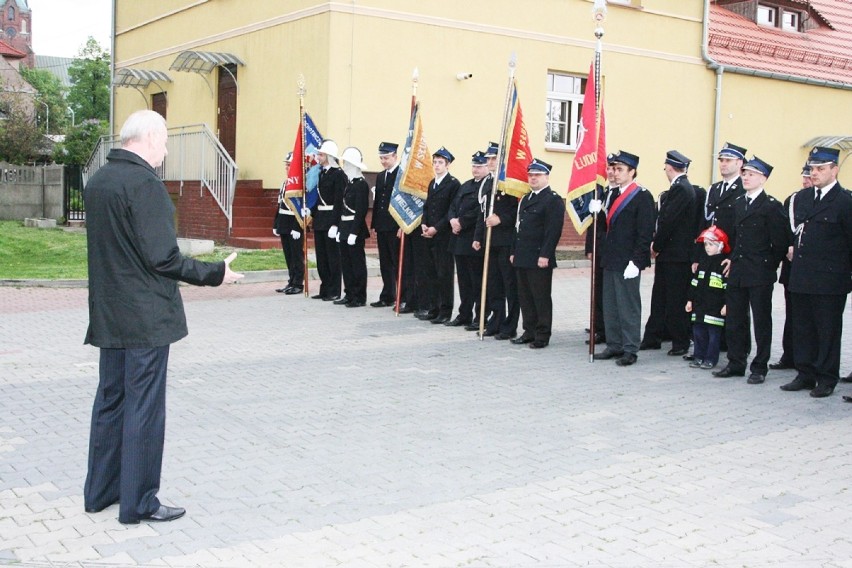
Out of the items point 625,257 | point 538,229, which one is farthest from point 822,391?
point 538,229

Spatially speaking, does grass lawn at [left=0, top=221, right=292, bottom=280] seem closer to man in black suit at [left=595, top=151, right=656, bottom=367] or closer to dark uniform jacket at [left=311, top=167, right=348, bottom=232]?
dark uniform jacket at [left=311, top=167, right=348, bottom=232]

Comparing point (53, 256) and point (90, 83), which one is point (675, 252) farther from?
point (90, 83)

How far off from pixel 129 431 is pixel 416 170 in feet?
26.7

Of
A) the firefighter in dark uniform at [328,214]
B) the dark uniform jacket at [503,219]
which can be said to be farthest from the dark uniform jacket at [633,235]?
the firefighter in dark uniform at [328,214]

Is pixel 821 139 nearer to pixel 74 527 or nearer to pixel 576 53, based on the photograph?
pixel 576 53

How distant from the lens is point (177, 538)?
470 cm

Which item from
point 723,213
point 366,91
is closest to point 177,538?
point 723,213

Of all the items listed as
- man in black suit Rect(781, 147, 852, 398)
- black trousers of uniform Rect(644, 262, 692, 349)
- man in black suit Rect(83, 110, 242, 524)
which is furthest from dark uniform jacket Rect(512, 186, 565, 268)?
man in black suit Rect(83, 110, 242, 524)

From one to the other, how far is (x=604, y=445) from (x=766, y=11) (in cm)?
2504

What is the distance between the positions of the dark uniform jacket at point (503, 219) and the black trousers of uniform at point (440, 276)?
940 millimetres

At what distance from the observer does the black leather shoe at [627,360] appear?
9562mm

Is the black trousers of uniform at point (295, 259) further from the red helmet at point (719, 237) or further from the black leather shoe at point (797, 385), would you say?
the black leather shoe at point (797, 385)

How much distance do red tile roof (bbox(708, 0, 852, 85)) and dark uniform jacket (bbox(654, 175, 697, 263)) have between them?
51.6 feet

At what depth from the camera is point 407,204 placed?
12.6 m
